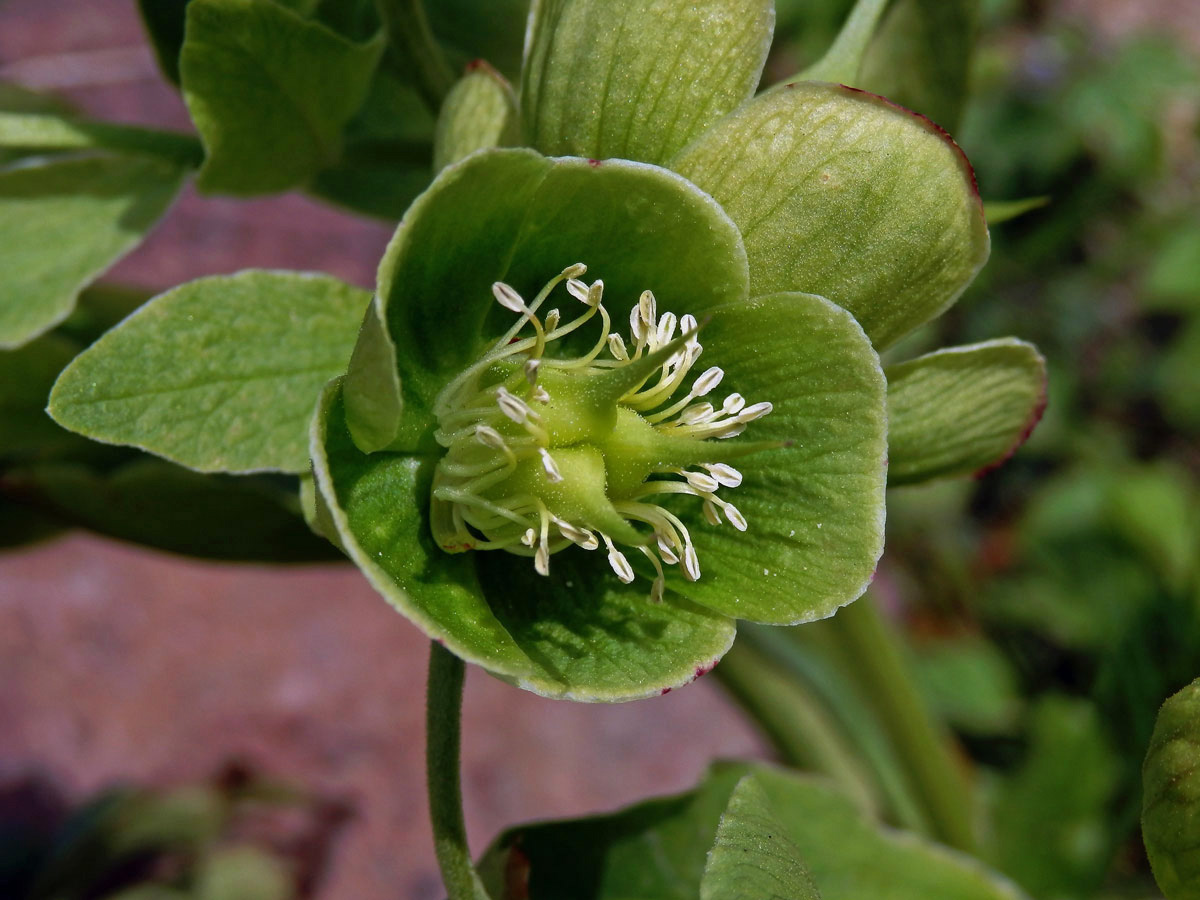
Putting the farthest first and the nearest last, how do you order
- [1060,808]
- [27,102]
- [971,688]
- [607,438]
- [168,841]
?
[971,688]
[1060,808]
[168,841]
[27,102]
[607,438]

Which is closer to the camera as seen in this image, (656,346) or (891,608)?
(656,346)

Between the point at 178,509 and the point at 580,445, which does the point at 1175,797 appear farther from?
the point at 178,509

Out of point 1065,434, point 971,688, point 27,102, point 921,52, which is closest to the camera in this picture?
point 921,52

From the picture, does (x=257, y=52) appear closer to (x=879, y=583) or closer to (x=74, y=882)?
(x=74, y=882)

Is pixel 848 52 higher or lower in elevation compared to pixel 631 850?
higher

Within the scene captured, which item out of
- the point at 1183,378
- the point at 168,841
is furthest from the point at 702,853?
the point at 1183,378

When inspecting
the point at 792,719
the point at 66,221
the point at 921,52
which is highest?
the point at 921,52

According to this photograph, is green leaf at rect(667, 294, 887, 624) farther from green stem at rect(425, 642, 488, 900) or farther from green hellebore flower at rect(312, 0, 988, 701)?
green stem at rect(425, 642, 488, 900)

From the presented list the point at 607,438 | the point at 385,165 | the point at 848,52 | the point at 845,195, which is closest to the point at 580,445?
the point at 607,438
